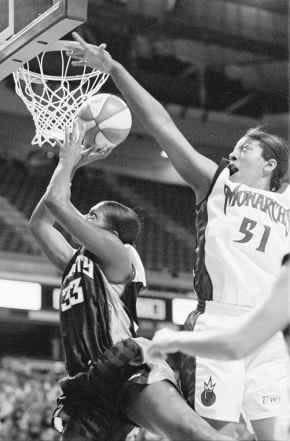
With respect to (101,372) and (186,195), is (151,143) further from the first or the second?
(101,372)

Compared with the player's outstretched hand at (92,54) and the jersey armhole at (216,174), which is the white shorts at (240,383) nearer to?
the jersey armhole at (216,174)

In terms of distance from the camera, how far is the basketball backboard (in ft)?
14.2

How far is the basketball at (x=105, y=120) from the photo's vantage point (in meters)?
4.56

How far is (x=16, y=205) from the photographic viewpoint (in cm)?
1620

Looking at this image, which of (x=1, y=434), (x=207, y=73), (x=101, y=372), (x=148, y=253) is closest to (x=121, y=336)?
(x=101, y=372)

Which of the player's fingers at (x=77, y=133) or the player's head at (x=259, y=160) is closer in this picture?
the player's head at (x=259, y=160)

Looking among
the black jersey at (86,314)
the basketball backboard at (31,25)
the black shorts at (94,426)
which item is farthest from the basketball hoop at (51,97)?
the black shorts at (94,426)

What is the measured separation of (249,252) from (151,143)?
14.9 meters

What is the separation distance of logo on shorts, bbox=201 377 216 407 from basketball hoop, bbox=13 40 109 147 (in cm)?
189

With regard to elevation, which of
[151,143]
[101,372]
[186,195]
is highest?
[101,372]

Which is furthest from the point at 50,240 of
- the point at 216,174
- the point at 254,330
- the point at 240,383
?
the point at 254,330

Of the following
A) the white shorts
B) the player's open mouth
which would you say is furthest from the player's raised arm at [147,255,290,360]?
the player's open mouth

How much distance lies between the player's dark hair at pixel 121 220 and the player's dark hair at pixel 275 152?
2.63 feet

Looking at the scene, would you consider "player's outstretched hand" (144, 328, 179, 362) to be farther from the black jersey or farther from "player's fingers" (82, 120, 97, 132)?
"player's fingers" (82, 120, 97, 132)
